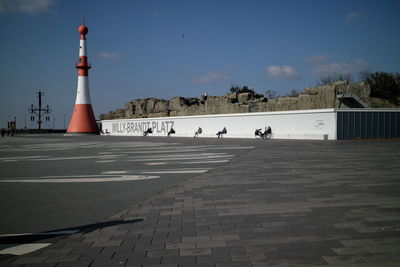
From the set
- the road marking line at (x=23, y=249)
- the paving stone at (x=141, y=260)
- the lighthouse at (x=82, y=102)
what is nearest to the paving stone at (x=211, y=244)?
the paving stone at (x=141, y=260)

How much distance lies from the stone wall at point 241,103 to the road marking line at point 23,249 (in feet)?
102

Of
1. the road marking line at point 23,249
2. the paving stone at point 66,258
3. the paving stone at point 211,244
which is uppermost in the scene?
the paving stone at point 211,244

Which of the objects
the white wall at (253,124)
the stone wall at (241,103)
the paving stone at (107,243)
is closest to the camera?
the paving stone at (107,243)

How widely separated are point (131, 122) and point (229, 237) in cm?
5061

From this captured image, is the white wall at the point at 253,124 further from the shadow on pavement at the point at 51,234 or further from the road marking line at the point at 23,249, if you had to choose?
the road marking line at the point at 23,249

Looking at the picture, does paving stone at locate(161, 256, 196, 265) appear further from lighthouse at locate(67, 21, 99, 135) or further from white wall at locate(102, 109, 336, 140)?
lighthouse at locate(67, 21, 99, 135)

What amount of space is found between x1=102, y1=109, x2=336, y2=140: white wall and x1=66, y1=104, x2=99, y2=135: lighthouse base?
25.4ft

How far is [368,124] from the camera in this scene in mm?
27000

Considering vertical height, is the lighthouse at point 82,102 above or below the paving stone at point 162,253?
above

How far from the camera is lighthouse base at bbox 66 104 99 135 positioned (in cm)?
4534

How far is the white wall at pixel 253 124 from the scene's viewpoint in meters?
27.4

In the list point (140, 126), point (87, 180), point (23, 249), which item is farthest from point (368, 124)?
point (140, 126)

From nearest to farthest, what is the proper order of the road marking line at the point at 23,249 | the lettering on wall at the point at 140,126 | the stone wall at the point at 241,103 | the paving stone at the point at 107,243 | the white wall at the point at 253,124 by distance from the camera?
the road marking line at the point at 23,249, the paving stone at the point at 107,243, the white wall at the point at 253,124, the stone wall at the point at 241,103, the lettering on wall at the point at 140,126

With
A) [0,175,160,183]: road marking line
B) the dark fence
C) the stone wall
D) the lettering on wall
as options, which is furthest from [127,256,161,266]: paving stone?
the lettering on wall
